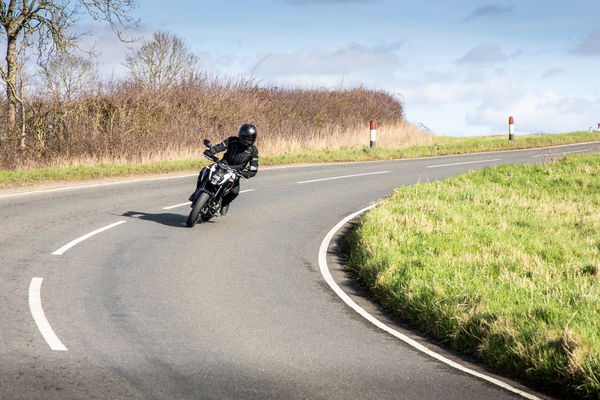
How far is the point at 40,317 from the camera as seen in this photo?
7.11 meters

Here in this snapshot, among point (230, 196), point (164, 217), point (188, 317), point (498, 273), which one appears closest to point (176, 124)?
point (164, 217)

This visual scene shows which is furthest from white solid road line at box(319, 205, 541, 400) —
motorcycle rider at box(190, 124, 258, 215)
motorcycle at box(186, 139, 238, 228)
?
motorcycle at box(186, 139, 238, 228)

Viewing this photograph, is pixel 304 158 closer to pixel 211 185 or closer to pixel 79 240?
pixel 211 185

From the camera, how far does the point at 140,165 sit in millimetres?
21922

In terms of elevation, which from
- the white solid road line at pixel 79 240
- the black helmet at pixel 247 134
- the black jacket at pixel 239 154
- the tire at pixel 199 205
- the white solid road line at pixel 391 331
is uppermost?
the black helmet at pixel 247 134

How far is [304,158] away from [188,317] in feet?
62.5

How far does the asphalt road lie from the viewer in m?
5.45

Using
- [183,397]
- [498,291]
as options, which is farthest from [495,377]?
[183,397]

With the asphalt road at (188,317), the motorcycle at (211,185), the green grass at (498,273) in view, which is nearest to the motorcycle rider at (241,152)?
the motorcycle at (211,185)

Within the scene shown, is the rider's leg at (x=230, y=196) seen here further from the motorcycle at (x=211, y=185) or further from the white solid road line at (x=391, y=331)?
the white solid road line at (x=391, y=331)

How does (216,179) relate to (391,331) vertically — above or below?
above

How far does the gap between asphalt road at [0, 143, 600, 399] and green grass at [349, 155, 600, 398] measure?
0.35 metres

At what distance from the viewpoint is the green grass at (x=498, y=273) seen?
612 cm

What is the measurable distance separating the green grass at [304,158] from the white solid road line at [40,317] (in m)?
10.2
